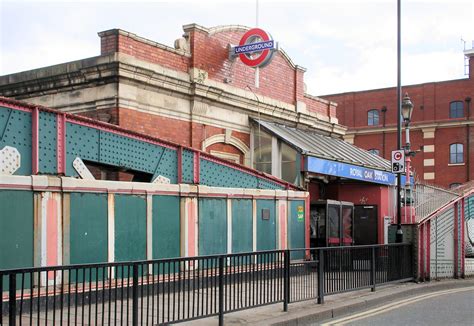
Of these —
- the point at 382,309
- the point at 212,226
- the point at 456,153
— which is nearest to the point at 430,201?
the point at 382,309

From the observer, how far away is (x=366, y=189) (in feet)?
68.8

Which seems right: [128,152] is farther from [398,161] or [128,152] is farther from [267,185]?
[398,161]

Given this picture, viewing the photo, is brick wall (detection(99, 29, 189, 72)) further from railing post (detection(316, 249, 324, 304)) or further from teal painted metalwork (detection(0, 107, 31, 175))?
railing post (detection(316, 249, 324, 304))

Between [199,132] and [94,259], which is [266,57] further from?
[94,259]

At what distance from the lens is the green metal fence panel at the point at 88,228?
9891 mm

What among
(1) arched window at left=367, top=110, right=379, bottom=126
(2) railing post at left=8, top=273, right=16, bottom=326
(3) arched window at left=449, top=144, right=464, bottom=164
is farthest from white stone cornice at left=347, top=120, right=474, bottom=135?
(2) railing post at left=8, top=273, right=16, bottom=326

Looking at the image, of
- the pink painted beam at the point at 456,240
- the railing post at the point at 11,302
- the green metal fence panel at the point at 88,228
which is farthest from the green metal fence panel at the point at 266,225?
the railing post at the point at 11,302

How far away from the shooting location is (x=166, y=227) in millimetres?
11820

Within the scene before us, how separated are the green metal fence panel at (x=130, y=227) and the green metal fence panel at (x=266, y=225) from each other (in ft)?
12.9

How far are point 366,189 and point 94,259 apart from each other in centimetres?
1304

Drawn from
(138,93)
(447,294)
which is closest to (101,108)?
(138,93)

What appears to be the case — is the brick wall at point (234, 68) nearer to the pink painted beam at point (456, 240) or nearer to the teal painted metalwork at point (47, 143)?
the pink painted beam at point (456, 240)

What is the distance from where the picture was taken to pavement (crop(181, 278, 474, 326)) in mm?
8891

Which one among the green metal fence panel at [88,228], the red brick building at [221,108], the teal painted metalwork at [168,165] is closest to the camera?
the green metal fence panel at [88,228]
